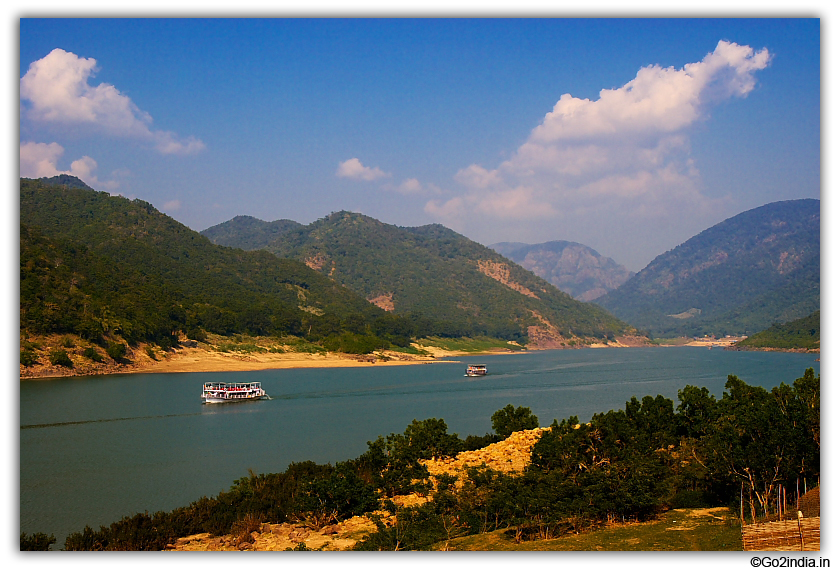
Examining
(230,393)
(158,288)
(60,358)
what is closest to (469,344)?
(158,288)

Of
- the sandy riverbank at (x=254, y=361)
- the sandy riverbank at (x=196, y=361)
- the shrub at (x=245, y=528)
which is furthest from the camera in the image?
the sandy riverbank at (x=254, y=361)

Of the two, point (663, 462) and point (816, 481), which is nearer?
point (816, 481)

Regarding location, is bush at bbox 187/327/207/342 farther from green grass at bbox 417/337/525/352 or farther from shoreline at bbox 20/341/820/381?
green grass at bbox 417/337/525/352

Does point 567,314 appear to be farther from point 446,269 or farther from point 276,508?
point 276,508

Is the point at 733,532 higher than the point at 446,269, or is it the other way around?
the point at 446,269

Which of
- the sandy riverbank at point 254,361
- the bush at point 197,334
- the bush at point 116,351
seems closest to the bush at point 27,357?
the bush at point 116,351

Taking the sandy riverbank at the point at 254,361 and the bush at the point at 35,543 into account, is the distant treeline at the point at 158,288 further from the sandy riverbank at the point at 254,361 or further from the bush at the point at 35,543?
the bush at the point at 35,543

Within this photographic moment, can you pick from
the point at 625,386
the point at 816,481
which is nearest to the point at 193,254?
the point at 625,386
